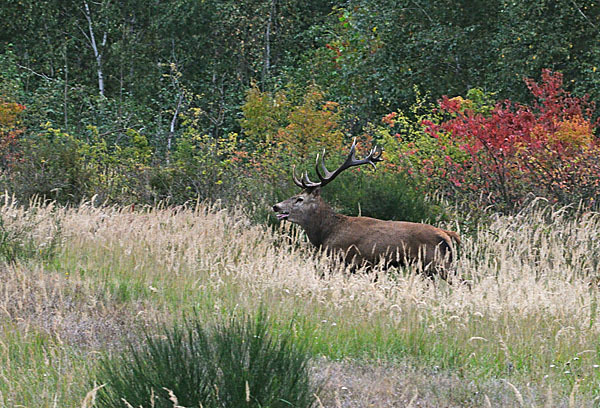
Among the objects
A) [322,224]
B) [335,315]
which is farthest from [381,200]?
[335,315]

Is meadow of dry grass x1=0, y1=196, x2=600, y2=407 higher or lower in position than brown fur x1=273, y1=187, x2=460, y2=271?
lower

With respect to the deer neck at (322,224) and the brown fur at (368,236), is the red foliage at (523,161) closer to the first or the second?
the brown fur at (368,236)

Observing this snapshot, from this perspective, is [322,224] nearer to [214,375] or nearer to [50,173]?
[214,375]

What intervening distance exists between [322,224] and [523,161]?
416 cm

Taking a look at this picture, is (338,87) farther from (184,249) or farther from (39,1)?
(184,249)

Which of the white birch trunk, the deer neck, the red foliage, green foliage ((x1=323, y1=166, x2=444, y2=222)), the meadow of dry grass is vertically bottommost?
the meadow of dry grass

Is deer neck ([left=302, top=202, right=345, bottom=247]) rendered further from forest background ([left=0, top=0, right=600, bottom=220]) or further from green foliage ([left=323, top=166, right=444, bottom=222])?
forest background ([left=0, top=0, right=600, bottom=220])

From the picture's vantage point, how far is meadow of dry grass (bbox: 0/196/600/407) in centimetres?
516

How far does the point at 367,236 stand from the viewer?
9.47 metres

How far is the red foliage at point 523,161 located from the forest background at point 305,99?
4 centimetres

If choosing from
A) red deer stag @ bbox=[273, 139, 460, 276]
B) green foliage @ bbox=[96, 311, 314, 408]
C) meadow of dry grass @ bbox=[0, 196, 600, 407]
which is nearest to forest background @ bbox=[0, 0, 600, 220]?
red deer stag @ bbox=[273, 139, 460, 276]

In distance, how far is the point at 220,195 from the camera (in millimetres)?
15523

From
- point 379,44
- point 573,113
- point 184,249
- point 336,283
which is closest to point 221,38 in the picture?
point 379,44

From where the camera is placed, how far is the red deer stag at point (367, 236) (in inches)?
359
